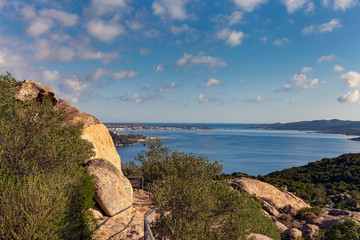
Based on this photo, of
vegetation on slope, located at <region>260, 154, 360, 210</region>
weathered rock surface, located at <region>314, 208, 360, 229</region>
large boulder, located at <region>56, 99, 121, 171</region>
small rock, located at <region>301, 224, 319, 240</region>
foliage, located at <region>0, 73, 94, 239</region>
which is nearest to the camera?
foliage, located at <region>0, 73, 94, 239</region>

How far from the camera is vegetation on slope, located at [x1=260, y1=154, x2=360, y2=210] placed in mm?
33031

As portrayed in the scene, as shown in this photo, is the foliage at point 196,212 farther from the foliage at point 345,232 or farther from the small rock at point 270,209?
the small rock at point 270,209

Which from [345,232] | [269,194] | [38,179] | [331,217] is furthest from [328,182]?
[38,179]

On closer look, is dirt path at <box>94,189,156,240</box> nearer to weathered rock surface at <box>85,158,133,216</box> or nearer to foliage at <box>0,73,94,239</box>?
weathered rock surface at <box>85,158,133,216</box>

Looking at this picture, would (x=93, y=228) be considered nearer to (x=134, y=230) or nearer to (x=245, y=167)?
(x=134, y=230)

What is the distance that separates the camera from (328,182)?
45.8 m

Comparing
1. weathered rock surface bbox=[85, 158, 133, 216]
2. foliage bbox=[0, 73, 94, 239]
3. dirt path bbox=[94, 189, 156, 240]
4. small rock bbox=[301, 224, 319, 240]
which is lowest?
small rock bbox=[301, 224, 319, 240]

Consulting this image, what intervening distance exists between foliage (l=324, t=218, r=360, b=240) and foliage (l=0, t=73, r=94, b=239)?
18.3m

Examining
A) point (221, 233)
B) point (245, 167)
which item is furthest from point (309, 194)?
point (245, 167)

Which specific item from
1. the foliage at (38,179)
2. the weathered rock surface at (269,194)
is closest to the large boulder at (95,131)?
the foliage at (38,179)

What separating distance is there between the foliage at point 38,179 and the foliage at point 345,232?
1833 centimetres

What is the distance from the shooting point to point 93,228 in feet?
37.5

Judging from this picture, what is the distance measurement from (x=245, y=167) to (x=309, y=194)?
56122 mm

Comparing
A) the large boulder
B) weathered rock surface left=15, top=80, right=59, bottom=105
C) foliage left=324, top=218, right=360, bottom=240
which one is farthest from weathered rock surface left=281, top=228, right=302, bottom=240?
weathered rock surface left=15, top=80, right=59, bottom=105
